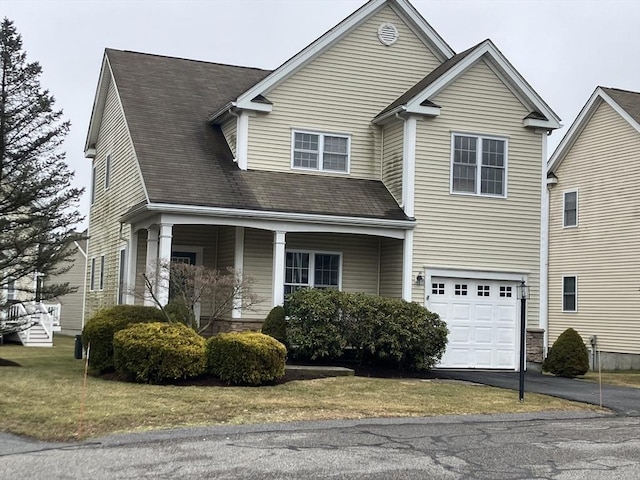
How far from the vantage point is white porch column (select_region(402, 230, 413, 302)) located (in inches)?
811

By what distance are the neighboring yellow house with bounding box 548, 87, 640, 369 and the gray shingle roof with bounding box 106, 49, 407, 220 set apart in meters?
9.54

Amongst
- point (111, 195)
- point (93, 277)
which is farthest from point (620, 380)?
point (93, 277)

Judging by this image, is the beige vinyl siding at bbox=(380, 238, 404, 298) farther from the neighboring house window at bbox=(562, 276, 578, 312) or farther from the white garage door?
the neighboring house window at bbox=(562, 276, 578, 312)

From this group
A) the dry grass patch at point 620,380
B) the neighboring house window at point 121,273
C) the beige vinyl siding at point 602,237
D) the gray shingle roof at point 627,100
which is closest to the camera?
the dry grass patch at point 620,380

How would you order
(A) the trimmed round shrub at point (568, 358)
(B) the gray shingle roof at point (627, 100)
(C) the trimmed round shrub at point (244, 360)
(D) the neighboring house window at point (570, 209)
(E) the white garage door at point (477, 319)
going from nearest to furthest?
(C) the trimmed round shrub at point (244, 360) < (A) the trimmed round shrub at point (568, 358) < (E) the white garage door at point (477, 319) < (B) the gray shingle roof at point (627, 100) < (D) the neighboring house window at point (570, 209)

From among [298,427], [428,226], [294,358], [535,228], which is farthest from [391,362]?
[298,427]

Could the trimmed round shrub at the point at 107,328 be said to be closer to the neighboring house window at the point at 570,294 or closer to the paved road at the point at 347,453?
the paved road at the point at 347,453

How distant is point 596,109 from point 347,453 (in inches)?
867

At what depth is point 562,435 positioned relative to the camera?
1111 cm

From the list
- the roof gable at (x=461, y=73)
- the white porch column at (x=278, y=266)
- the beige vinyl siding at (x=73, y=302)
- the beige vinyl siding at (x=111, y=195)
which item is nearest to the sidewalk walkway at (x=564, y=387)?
the white porch column at (x=278, y=266)

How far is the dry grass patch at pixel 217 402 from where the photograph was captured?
446 inches

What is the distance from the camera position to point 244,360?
15289 millimetres

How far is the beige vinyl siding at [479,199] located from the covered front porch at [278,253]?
895mm

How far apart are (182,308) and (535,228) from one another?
31.3ft
